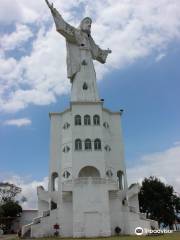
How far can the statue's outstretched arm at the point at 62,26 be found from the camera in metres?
44.2

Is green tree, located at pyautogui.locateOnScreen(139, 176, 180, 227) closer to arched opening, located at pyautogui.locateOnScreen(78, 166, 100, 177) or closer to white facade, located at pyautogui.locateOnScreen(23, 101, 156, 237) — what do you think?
white facade, located at pyautogui.locateOnScreen(23, 101, 156, 237)

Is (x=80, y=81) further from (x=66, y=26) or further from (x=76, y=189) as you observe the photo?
(x=76, y=189)

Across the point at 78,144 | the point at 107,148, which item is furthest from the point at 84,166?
the point at 107,148

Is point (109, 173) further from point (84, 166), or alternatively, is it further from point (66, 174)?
point (66, 174)

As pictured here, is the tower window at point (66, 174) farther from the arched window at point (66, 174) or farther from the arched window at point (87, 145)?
the arched window at point (87, 145)

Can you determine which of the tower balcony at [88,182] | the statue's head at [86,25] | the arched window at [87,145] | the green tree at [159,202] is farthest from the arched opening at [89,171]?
the statue's head at [86,25]

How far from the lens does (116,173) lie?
4175cm

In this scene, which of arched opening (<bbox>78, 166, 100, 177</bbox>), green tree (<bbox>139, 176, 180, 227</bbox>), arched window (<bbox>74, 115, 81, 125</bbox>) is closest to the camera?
arched opening (<bbox>78, 166, 100, 177</bbox>)

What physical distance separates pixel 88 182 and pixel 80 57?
1811 centimetres

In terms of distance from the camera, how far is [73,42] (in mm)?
45688

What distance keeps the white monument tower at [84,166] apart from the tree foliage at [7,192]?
25.9 m

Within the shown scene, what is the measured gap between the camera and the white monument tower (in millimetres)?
35438

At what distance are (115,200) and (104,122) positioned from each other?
33.0 ft

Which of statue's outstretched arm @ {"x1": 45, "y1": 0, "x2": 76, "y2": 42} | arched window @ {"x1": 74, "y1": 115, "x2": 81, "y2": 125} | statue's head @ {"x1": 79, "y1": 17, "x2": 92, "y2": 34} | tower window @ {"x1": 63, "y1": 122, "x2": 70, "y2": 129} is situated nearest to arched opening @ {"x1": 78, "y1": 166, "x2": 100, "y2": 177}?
arched window @ {"x1": 74, "y1": 115, "x2": 81, "y2": 125}
